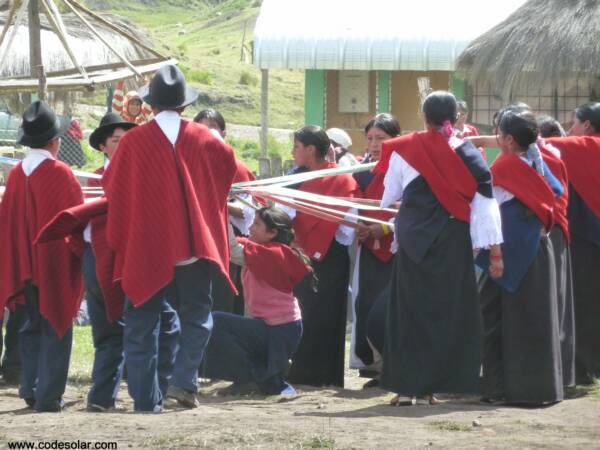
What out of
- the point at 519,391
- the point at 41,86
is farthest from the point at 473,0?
the point at 519,391

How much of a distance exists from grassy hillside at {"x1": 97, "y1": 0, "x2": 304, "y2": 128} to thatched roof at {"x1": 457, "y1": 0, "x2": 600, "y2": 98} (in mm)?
15687

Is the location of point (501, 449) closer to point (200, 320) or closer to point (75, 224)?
point (200, 320)

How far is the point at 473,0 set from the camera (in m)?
21.5

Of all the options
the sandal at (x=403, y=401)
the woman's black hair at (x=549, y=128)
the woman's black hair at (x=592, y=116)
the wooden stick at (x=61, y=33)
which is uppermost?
the wooden stick at (x=61, y=33)

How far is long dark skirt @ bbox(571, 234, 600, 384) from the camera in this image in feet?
27.9

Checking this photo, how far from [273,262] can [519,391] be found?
1638 millimetres

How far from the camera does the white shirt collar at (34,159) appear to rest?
7285 mm

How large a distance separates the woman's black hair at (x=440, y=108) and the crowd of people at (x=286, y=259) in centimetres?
1

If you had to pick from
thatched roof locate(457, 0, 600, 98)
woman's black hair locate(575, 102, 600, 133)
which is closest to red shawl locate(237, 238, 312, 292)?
woman's black hair locate(575, 102, 600, 133)

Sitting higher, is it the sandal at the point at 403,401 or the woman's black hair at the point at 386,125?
the woman's black hair at the point at 386,125

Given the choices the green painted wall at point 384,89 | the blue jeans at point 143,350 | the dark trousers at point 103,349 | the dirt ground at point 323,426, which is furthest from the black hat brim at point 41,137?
the green painted wall at point 384,89

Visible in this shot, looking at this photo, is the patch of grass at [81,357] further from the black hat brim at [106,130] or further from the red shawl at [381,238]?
the red shawl at [381,238]

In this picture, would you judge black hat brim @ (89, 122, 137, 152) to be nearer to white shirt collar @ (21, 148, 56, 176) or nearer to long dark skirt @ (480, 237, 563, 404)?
white shirt collar @ (21, 148, 56, 176)

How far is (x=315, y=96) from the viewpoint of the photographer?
21359 millimetres
